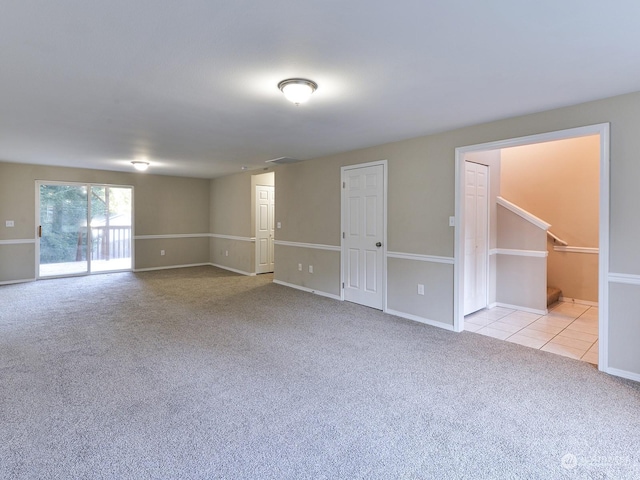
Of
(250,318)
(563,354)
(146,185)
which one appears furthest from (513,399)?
(146,185)

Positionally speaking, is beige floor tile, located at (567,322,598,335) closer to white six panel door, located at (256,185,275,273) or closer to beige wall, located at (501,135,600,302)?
beige wall, located at (501,135,600,302)

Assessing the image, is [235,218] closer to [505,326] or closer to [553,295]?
[505,326]

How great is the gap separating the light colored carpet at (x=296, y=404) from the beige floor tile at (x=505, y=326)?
50cm

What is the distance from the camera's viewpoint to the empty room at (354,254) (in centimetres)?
187

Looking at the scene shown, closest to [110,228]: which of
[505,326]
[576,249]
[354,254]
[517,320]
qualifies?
[354,254]

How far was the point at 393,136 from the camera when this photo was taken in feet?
14.1

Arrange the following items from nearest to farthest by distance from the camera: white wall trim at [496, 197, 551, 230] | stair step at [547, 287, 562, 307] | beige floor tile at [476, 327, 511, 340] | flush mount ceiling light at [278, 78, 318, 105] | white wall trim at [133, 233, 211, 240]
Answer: flush mount ceiling light at [278, 78, 318, 105] → beige floor tile at [476, 327, 511, 340] → white wall trim at [496, 197, 551, 230] → stair step at [547, 287, 562, 307] → white wall trim at [133, 233, 211, 240]

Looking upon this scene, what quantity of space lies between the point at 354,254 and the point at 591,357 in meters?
3.00

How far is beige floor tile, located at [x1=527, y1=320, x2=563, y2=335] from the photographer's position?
13.1 feet

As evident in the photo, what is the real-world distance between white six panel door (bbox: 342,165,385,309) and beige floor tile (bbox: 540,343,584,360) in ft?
6.58

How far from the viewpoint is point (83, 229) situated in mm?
7270

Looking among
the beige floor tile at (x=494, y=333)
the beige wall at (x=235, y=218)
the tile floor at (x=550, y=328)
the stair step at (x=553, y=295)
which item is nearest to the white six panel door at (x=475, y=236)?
the tile floor at (x=550, y=328)

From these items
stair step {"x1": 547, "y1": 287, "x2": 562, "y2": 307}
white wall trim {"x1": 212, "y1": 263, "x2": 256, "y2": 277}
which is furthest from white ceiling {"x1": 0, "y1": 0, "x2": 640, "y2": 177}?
white wall trim {"x1": 212, "y1": 263, "x2": 256, "y2": 277}

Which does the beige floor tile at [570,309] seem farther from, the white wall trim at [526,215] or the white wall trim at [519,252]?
the white wall trim at [526,215]
